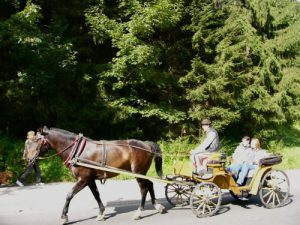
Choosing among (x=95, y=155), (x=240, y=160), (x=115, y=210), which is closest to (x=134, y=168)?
(x=95, y=155)

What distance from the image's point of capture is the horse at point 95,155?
361 inches

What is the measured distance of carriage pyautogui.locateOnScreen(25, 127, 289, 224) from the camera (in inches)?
360

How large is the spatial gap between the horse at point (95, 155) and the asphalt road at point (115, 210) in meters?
0.41

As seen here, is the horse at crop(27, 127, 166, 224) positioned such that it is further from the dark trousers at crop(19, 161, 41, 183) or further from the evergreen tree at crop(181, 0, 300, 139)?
the evergreen tree at crop(181, 0, 300, 139)

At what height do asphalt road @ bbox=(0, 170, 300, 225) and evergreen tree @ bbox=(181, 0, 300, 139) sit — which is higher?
evergreen tree @ bbox=(181, 0, 300, 139)

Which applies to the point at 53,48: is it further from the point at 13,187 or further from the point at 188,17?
the point at 188,17

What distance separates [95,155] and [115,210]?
1.72 meters

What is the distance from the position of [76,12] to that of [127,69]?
12.6 feet

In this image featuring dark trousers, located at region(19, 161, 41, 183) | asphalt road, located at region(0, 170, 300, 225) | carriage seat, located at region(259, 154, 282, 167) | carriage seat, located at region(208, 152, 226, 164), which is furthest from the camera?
dark trousers, located at region(19, 161, 41, 183)

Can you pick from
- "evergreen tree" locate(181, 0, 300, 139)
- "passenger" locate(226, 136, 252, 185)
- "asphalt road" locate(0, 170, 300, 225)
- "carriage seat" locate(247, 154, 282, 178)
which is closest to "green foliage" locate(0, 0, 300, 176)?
"evergreen tree" locate(181, 0, 300, 139)

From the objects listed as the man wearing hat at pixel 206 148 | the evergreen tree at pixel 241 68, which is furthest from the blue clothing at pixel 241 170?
the evergreen tree at pixel 241 68

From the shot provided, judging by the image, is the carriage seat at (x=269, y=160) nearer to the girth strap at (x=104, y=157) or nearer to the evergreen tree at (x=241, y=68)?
the girth strap at (x=104, y=157)

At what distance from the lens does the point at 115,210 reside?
10211 millimetres

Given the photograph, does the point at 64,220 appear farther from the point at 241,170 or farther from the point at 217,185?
the point at 241,170
